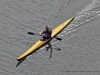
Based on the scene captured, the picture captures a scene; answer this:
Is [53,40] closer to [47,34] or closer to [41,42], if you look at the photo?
[47,34]

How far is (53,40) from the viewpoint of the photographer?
2433cm

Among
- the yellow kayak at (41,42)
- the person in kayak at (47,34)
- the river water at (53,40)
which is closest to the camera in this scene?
the river water at (53,40)

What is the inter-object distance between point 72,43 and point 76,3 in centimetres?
635

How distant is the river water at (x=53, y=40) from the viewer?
2148 cm

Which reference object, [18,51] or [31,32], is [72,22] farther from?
[18,51]

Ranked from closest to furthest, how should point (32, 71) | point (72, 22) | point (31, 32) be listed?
point (32, 71)
point (31, 32)
point (72, 22)

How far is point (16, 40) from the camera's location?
23.9m

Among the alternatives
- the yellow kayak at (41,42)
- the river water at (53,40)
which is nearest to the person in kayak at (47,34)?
the yellow kayak at (41,42)

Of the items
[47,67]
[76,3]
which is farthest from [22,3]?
[47,67]

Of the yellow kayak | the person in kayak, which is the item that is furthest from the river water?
the person in kayak

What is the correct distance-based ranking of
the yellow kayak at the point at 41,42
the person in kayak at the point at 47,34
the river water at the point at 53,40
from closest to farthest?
1. the river water at the point at 53,40
2. the yellow kayak at the point at 41,42
3. the person in kayak at the point at 47,34

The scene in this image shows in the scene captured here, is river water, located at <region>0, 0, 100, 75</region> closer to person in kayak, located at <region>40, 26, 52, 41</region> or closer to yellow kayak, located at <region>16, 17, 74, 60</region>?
yellow kayak, located at <region>16, 17, 74, 60</region>

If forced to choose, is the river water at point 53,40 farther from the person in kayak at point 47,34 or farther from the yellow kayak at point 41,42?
the person in kayak at point 47,34

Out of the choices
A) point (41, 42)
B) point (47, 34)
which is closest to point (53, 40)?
point (47, 34)
